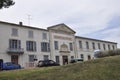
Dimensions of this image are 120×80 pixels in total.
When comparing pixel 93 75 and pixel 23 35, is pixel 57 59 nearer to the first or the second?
pixel 23 35

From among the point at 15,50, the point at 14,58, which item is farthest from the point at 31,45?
the point at 14,58

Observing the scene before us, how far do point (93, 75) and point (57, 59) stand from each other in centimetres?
3336

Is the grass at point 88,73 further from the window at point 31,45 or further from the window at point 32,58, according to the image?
the window at point 31,45

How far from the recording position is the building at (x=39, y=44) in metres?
38.0

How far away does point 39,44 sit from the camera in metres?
43.2

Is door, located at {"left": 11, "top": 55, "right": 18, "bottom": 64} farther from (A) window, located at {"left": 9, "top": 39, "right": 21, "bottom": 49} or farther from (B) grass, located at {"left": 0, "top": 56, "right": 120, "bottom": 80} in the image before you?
(B) grass, located at {"left": 0, "top": 56, "right": 120, "bottom": 80}

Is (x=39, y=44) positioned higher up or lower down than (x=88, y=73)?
higher up

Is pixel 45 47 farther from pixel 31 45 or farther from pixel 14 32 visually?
pixel 14 32

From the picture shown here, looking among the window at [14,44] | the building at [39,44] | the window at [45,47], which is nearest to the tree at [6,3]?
the building at [39,44]

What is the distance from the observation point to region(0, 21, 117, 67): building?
125ft

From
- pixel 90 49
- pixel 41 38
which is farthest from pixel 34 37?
pixel 90 49

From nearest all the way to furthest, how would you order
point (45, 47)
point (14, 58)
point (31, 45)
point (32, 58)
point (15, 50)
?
point (15, 50) < point (14, 58) < point (32, 58) < point (31, 45) < point (45, 47)

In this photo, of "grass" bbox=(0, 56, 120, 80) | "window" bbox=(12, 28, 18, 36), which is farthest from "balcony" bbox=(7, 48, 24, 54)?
"grass" bbox=(0, 56, 120, 80)

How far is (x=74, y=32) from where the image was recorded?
51750 millimetres
